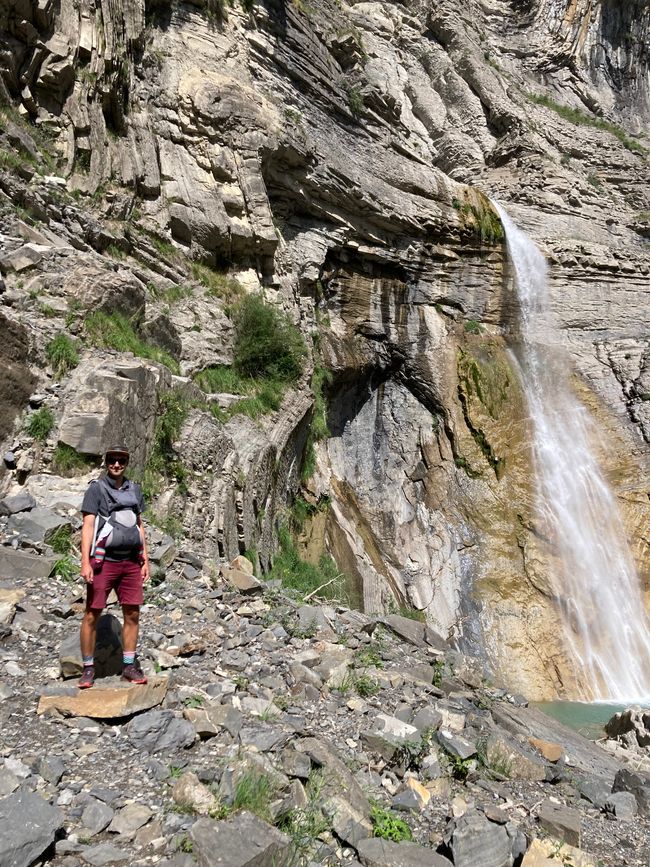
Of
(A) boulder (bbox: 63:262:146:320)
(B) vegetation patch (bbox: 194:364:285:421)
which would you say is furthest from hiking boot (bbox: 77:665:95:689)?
(B) vegetation patch (bbox: 194:364:285:421)

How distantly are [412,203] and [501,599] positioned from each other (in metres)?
12.2

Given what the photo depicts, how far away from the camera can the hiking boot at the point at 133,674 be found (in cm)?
342

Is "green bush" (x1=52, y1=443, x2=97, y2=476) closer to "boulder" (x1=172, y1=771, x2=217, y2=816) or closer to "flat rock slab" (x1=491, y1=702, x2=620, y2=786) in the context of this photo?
"boulder" (x1=172, y1=771, x2=217, y2=816)

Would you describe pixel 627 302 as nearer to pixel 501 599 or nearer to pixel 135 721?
pixel 501 599

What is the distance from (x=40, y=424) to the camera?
5645mm

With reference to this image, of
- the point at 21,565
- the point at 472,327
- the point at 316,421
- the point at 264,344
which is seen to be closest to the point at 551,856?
the point at 21,565

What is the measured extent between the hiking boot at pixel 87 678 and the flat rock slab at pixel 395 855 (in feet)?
5.60

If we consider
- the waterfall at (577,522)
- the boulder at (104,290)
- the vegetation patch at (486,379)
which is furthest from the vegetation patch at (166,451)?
the vegetation patch at (486,379)

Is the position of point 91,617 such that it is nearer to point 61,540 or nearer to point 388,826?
point 61,540

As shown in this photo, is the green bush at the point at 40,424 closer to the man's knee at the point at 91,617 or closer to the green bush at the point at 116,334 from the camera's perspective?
the green bush at the point at 116,334

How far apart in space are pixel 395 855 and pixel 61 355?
5551 millimetres

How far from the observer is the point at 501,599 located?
559 inches

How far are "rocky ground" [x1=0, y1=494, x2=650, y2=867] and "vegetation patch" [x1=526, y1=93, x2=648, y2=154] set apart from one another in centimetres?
2903

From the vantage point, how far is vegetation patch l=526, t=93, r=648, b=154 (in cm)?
2641
